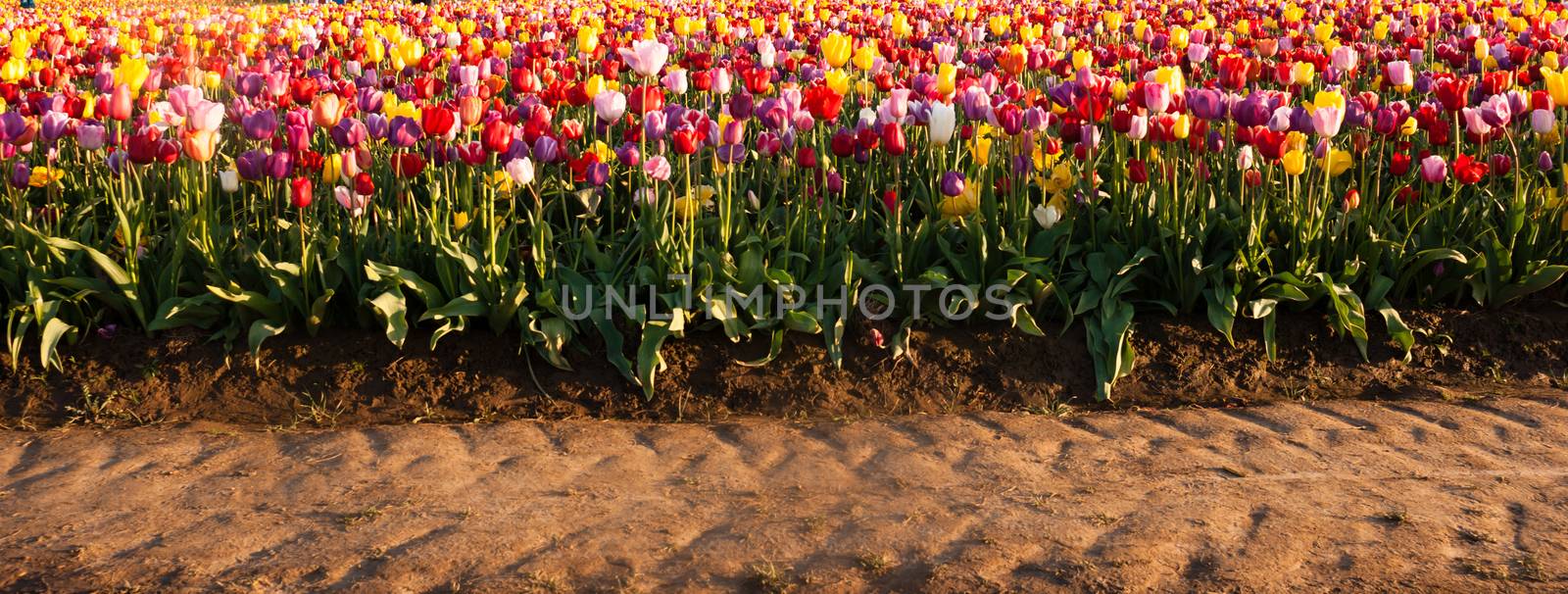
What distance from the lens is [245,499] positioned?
3.32m

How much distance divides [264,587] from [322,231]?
1.82 m

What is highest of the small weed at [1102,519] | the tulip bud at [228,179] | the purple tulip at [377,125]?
the purple tulip at [377,125]

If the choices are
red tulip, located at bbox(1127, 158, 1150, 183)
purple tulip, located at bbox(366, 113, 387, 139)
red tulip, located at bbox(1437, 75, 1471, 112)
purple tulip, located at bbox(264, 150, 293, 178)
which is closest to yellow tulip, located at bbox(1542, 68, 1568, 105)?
red tulip, located at bbox(1437, 75, 1471, 112)

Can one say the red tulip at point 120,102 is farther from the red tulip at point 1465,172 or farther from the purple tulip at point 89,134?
the red tulip at point 1465,172

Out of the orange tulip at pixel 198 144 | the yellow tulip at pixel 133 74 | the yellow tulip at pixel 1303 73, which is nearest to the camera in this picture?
the orange tulip at pixel 198 144

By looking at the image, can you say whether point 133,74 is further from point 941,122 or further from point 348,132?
point 941,122

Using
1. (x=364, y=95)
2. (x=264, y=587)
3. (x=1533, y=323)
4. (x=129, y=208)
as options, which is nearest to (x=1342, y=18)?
(x=1533, y=323)

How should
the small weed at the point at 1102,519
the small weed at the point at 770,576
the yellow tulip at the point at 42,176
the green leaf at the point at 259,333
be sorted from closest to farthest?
the small weed at the point at 770,576 < the small weed at the point at 1102,519 < the green leaf at the point at 259,333 < the yellow tulip at the point at 42,176

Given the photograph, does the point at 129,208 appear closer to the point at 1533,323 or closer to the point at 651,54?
the point at 651,54

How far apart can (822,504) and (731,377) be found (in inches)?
36.4

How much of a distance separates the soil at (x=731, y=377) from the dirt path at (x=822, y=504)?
149mm

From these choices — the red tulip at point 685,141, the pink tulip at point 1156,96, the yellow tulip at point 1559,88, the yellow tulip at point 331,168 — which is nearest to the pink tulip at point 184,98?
the yellow tulip at point 331,168

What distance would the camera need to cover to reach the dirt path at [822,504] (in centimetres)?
290

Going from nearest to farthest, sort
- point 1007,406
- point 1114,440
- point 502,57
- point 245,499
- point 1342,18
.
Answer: point 245,499 → point 1114,440 → point 1007,406 → point 502,57 → point 1342,18
